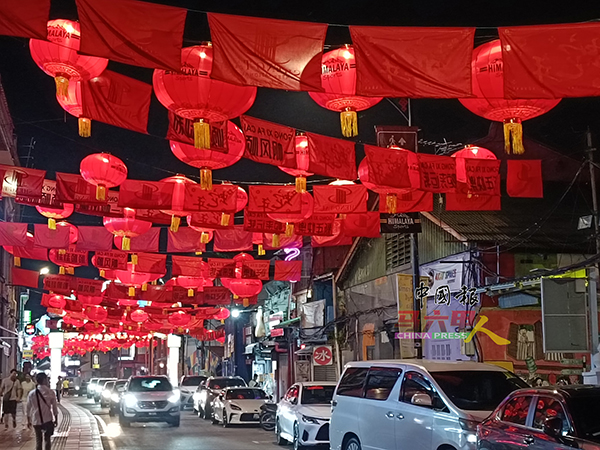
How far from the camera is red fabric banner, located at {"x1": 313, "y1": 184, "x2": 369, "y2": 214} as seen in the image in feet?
61.9

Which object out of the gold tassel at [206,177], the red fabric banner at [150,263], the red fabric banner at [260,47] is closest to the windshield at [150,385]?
the red fabric banner at [150,263]

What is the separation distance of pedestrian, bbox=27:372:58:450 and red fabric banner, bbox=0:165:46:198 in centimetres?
502

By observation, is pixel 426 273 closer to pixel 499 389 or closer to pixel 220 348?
pixel 499 389

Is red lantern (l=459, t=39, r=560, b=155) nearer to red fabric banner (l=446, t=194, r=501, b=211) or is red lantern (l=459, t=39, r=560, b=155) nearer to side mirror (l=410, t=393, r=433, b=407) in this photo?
side mirror (l=410, t=393, r=433, b=407)

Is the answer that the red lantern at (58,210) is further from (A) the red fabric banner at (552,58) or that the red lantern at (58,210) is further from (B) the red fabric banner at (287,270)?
(A) the red fabric banner at (552,58)

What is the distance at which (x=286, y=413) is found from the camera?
20.8 metres

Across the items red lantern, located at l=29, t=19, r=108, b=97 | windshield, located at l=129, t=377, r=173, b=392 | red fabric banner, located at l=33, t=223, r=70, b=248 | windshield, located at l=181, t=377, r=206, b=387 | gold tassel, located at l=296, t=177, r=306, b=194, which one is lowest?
windshield, located at l=181, t=377, r=206, b=387

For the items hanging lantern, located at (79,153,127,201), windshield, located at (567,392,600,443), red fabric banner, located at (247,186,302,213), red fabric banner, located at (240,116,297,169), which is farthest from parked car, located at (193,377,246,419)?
windshield, located at (567,392,600,443)

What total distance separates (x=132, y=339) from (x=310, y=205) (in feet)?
230

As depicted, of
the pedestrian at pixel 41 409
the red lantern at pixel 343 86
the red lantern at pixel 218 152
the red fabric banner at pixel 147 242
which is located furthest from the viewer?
the red fabric banner at pixel 147 242

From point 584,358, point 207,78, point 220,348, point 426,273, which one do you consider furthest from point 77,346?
point 207,78

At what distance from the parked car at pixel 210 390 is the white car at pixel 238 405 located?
1.81m

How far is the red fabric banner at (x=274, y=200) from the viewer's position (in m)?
18.5

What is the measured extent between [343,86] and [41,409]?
9070 mm
